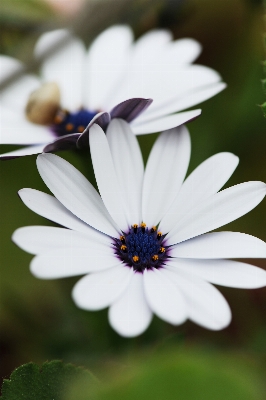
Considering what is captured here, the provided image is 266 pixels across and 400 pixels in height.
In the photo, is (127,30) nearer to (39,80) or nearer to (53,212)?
(39,80)

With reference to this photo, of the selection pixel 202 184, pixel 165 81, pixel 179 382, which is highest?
pixel 165 81

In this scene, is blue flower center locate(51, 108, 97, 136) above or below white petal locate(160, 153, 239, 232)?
above

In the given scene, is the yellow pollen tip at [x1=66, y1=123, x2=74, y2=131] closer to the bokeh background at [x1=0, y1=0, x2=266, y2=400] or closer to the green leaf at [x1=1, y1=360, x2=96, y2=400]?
the bokeh background at [x1=0, y1=0, x2=266, y2=400]

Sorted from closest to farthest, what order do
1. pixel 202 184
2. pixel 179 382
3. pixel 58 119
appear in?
pixel 179 382, pixel 202 184, pixel 58 119

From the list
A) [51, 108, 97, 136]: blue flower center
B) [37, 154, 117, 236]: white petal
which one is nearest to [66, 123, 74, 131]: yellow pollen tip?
[51, 108, 97, 136]: blue flower center

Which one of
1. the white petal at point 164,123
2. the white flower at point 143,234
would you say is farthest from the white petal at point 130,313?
the white petal at point 164,123

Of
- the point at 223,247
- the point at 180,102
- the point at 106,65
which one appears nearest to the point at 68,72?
the point at 106,65

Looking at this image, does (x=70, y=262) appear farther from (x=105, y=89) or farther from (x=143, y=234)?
(x=105, y=89)
